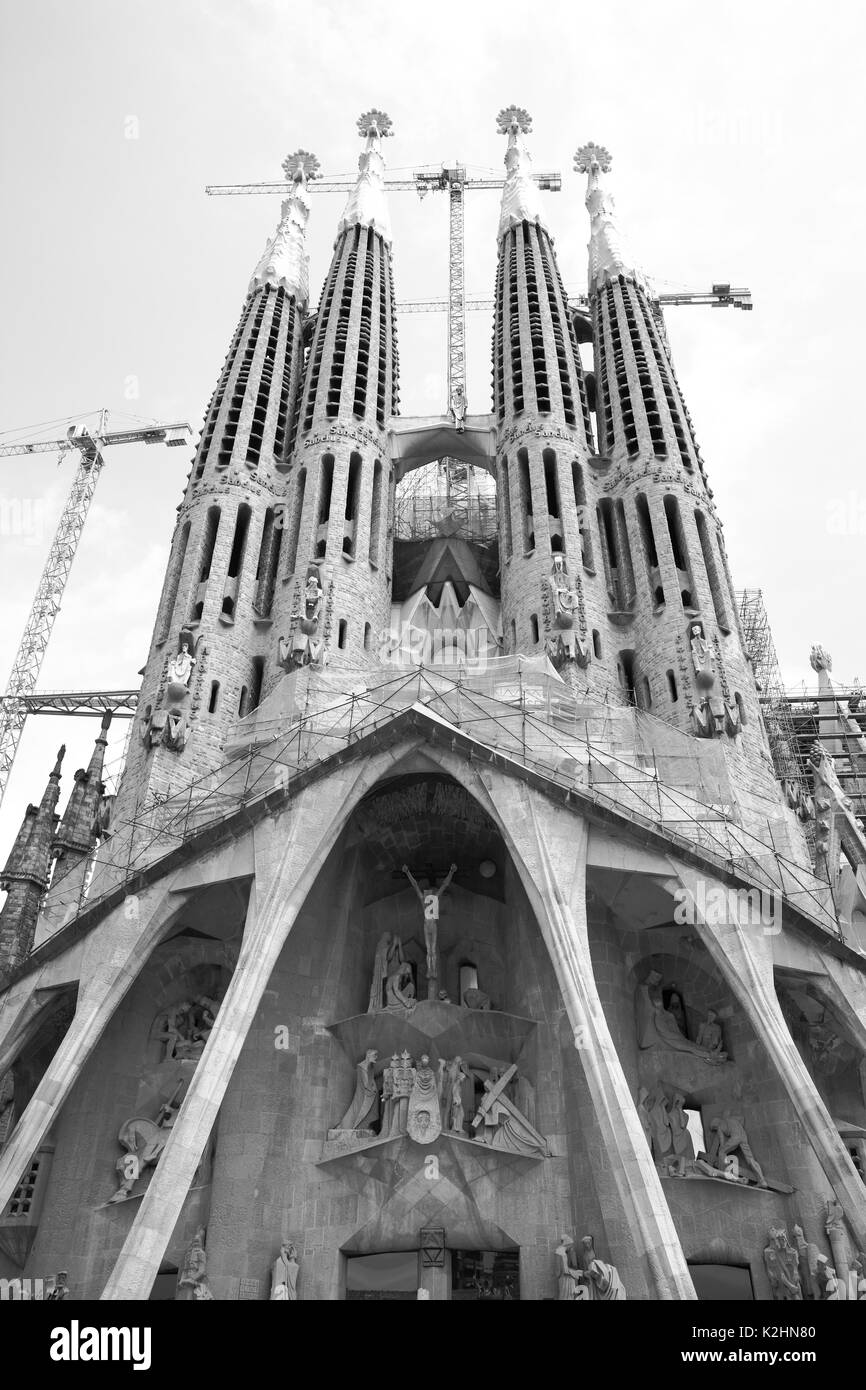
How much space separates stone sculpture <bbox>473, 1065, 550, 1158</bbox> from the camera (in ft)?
55.3

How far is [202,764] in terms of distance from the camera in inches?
845

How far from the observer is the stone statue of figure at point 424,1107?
17.0 meters

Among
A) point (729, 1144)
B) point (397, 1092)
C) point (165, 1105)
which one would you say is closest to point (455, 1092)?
point (397, 1092)

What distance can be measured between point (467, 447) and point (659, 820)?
52.2 ft

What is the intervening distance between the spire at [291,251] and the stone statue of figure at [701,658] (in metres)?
18.3

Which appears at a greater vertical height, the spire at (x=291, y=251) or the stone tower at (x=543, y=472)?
the spire at (x=291, y=251)

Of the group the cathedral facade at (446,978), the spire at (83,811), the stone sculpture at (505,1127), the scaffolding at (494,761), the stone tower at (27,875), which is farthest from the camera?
the spire at (83,811)

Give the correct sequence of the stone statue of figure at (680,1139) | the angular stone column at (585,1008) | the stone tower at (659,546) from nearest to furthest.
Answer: the angular stone column at (585,1008) → the stone statue of figure at (680,1139) → the stone tower at (659,546)

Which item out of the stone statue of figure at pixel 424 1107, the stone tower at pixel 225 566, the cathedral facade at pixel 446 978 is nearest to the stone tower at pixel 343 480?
the cathedral facade at pixel 446 978

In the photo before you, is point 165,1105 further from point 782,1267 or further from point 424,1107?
point 782,1267

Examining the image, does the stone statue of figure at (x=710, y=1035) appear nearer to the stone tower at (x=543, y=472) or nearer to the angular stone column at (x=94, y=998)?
the stone tower at (x=543, y=472)

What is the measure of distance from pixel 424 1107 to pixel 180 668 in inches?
406
